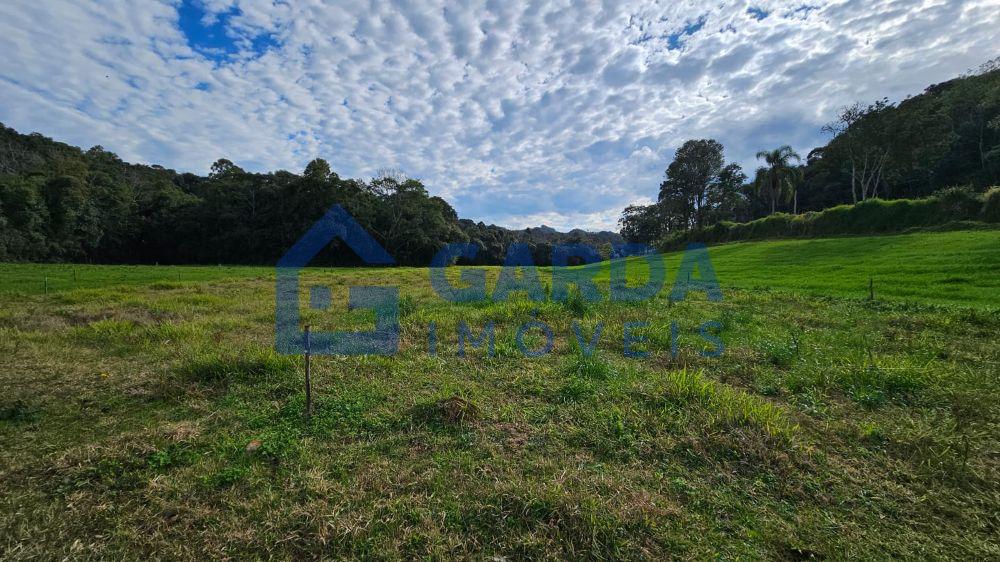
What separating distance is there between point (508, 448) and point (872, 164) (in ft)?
155

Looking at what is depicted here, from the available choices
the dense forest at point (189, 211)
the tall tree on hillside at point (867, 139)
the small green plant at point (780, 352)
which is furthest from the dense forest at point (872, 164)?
the small green plant at point (780, 352)

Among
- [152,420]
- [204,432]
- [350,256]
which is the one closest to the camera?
[204,432]

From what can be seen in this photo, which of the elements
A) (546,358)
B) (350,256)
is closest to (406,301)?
(546,358)

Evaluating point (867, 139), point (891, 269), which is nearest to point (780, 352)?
point (891, 269)

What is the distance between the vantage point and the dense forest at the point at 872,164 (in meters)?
29.4

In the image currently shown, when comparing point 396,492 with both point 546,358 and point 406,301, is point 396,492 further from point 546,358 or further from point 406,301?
point 406,301

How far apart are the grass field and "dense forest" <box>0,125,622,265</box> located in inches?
1549

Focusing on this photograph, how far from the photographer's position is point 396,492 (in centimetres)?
261

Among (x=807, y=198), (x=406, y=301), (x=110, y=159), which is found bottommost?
(x=406, y=301)

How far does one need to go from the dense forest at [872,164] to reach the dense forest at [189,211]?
15794mm

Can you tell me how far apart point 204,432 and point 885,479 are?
5.73 meters

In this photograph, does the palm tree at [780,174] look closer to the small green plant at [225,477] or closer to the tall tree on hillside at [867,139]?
the tall tree on hillside at [867,139]

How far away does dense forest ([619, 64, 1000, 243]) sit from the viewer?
29406 millimetres

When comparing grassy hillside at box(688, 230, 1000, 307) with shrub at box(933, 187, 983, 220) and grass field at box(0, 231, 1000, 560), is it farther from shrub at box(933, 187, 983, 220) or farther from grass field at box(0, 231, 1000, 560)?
shrub at box(933, 187, 983, 220)
